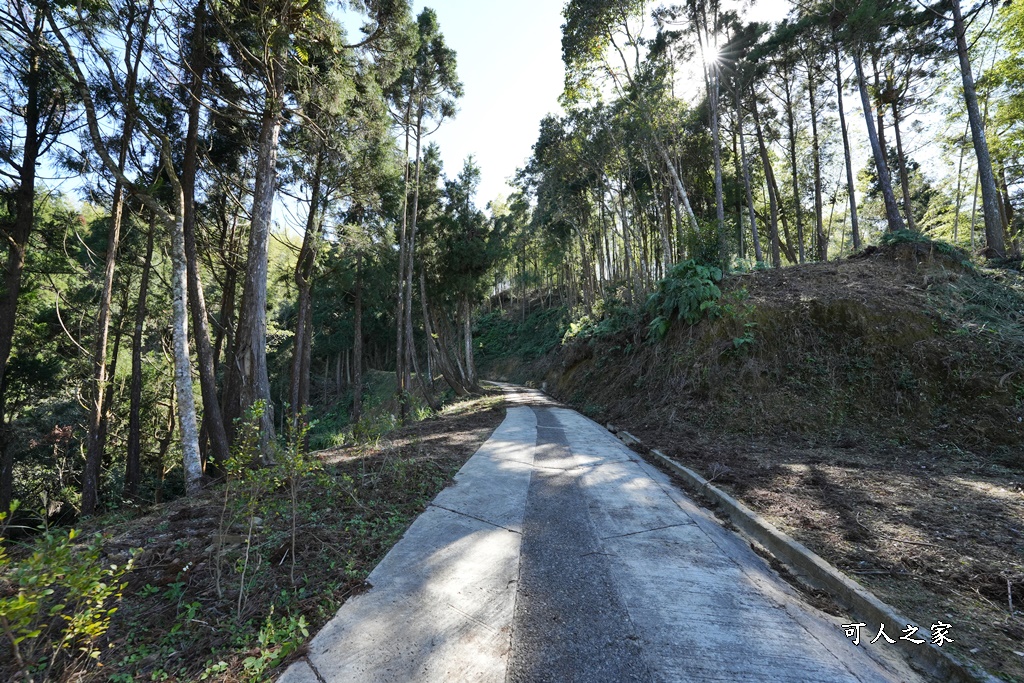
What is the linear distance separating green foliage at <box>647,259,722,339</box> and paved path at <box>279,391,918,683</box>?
625cm

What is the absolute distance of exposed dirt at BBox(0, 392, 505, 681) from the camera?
2.04 meters

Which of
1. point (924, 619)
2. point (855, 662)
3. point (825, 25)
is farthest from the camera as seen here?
point (825, 25)

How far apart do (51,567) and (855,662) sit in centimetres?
389

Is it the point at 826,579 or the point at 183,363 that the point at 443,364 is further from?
the point at 826,579

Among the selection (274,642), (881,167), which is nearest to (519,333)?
(881,167)

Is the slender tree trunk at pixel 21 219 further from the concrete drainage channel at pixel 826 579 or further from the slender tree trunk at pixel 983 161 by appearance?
the slender tree trunk at pixel 983 161

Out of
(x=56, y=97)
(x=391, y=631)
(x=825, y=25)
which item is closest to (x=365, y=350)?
(x=56, y=97)

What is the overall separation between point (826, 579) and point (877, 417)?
492 centimetres

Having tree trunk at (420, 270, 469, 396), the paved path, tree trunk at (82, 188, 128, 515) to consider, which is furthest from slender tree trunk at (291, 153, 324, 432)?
the paved path

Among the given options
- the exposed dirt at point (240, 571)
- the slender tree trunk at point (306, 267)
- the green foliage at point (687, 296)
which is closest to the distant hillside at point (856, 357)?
the green foliage at point (687, 296)

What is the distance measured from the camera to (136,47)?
25.0 ft

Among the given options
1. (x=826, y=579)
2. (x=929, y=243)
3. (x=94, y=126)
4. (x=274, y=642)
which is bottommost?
(x=826, y=579)

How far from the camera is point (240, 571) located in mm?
2811

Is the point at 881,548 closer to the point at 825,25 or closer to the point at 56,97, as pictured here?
the point at 56,97
